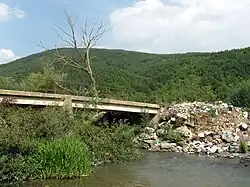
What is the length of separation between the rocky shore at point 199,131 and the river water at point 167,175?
535 cm

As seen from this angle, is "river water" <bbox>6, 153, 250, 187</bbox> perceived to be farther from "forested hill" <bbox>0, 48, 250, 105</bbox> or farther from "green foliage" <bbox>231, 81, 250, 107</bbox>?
"green foliage" <bbox>231, 81, 250, 107</bbox>

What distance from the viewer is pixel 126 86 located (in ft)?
189

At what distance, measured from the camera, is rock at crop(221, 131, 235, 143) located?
32.0 meters

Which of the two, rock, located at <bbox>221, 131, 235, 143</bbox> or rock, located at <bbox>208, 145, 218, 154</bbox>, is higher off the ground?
rock, located at <bbox>221, 131, 235, 143</bbox>

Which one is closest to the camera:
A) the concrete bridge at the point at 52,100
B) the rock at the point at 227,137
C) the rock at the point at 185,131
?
the concrete bridge at the point at 52,100

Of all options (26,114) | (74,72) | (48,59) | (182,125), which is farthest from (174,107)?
(26,114)

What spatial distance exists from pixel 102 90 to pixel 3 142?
82.7ft

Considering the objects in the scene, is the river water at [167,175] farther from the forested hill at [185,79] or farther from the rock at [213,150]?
the forested hill at [185,79]

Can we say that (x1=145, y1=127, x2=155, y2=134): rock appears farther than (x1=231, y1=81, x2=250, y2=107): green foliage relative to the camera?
No

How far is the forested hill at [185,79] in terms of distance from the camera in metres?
48.1

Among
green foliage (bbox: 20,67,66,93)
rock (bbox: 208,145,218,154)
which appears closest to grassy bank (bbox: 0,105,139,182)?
rock (bbox: 208,145,218,154)

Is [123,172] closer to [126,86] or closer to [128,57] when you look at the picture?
[126,86]

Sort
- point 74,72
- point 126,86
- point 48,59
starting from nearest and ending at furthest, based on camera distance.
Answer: point 48,59
point 74,72
point 126,86

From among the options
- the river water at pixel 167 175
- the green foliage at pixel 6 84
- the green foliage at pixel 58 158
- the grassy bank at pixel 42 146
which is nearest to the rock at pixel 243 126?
the river water at pixel 167 175
